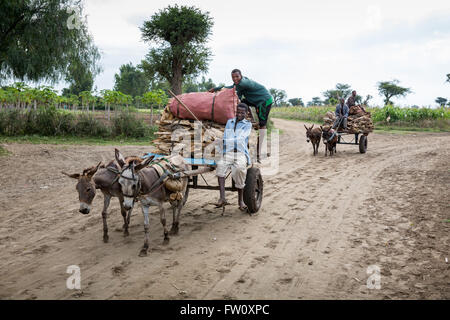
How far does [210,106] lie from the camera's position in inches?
243

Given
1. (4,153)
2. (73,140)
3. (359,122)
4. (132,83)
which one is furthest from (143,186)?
(132,83)

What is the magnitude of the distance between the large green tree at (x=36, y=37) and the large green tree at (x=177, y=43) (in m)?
13.6

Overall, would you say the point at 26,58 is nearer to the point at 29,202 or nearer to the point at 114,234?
the point at 29,202

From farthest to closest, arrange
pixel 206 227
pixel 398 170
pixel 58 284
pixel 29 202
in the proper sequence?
pixel 398 170
pixel 29 202
pixel 206 227
pixel 58 284

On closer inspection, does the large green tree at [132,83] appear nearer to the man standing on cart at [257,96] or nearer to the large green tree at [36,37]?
the large green tree at [36,37]

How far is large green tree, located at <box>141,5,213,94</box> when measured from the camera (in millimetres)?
27391

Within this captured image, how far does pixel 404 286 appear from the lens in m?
3.87

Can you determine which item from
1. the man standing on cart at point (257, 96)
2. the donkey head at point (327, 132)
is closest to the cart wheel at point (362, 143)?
the donkey head at point (327, 132)

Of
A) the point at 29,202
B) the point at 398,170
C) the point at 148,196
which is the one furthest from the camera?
the point at 398,170

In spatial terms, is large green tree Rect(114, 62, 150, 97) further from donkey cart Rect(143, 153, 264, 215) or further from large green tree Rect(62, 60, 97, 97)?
donkey cart Rect(143, 153, 264, 215)

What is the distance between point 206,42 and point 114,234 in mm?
25945

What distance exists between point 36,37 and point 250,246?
40.6ft

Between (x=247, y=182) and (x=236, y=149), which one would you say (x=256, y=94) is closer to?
(x=236, y=149)

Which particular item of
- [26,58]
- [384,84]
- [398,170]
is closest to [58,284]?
[398,170]
